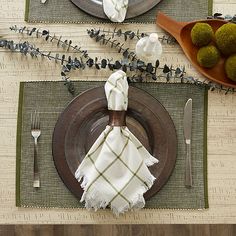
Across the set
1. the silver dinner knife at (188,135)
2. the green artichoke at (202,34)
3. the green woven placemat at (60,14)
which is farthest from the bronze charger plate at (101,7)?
the silver dinner knife at (188,135)

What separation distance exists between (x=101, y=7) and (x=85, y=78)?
7.1 inches

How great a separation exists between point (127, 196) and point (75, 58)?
353mm

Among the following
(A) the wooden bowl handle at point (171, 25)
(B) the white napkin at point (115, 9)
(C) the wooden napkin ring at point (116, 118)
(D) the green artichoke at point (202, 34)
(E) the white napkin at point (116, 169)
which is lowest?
(E) the white napkin at point (116, 169)

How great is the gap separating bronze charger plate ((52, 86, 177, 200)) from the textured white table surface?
2.8 inches

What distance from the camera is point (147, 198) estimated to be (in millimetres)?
1010

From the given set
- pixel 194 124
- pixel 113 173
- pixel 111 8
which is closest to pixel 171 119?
pixel 194 124

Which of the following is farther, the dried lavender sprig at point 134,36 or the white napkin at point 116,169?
the dried lavender sprig at point 134,36

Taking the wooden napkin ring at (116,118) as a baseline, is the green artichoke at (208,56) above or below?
above

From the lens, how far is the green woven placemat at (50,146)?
1.02 meters

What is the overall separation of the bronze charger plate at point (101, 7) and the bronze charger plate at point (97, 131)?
7.5 inches

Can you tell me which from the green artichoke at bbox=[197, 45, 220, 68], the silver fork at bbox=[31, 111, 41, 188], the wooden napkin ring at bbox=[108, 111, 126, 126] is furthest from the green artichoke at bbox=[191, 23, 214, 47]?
the silver fork at bbox=[31, 111, 41, 188]

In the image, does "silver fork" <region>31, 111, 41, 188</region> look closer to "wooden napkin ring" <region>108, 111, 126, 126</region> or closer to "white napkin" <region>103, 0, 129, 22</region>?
"wooden napkin ring" <region>108, 111, 126, 126</region>

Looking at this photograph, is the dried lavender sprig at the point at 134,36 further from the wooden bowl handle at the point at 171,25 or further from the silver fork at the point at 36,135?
the silver fork at the point at 36,135

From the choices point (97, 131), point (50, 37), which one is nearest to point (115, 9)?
point (50, 37)
